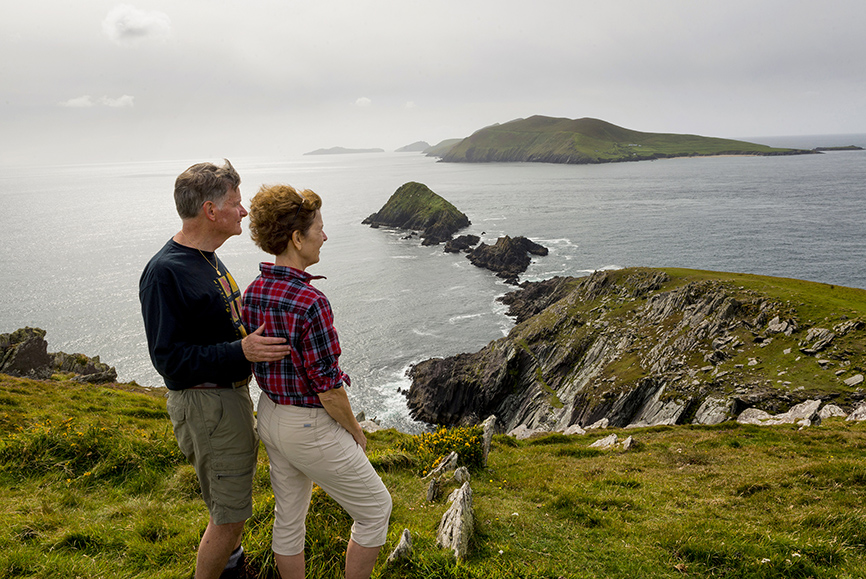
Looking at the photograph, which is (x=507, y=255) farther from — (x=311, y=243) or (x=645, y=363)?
(x=311, y=243)

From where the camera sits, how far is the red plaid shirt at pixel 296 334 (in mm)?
3650

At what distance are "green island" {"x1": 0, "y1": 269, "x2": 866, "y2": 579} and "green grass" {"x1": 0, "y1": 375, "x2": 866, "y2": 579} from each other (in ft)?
0.09

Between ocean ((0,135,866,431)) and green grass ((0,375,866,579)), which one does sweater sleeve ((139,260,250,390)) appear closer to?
green grass ((0,375,866,579))

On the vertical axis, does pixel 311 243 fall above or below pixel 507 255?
above

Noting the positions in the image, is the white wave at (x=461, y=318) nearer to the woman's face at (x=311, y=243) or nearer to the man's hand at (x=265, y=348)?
the woman's face at (x=311, y=243)

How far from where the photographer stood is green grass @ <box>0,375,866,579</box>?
5320 millimetres

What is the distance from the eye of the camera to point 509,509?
8.20 m

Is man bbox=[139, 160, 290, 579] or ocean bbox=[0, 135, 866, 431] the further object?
ocean bbox=[0, 135, 866, 431]

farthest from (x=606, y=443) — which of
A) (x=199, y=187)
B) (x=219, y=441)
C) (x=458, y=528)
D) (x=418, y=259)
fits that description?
(x=418, y=259)

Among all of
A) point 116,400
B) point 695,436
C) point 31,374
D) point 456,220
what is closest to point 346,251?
point 456,220

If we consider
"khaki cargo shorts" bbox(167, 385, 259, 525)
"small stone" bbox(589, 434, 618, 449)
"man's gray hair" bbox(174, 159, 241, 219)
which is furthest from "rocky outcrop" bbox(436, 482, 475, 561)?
"small stone" bbox(589, 434, 618, 449)

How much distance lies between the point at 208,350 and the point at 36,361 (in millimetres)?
39702

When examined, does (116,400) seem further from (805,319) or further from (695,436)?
(805,319)

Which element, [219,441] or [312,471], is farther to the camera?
[219,441]
